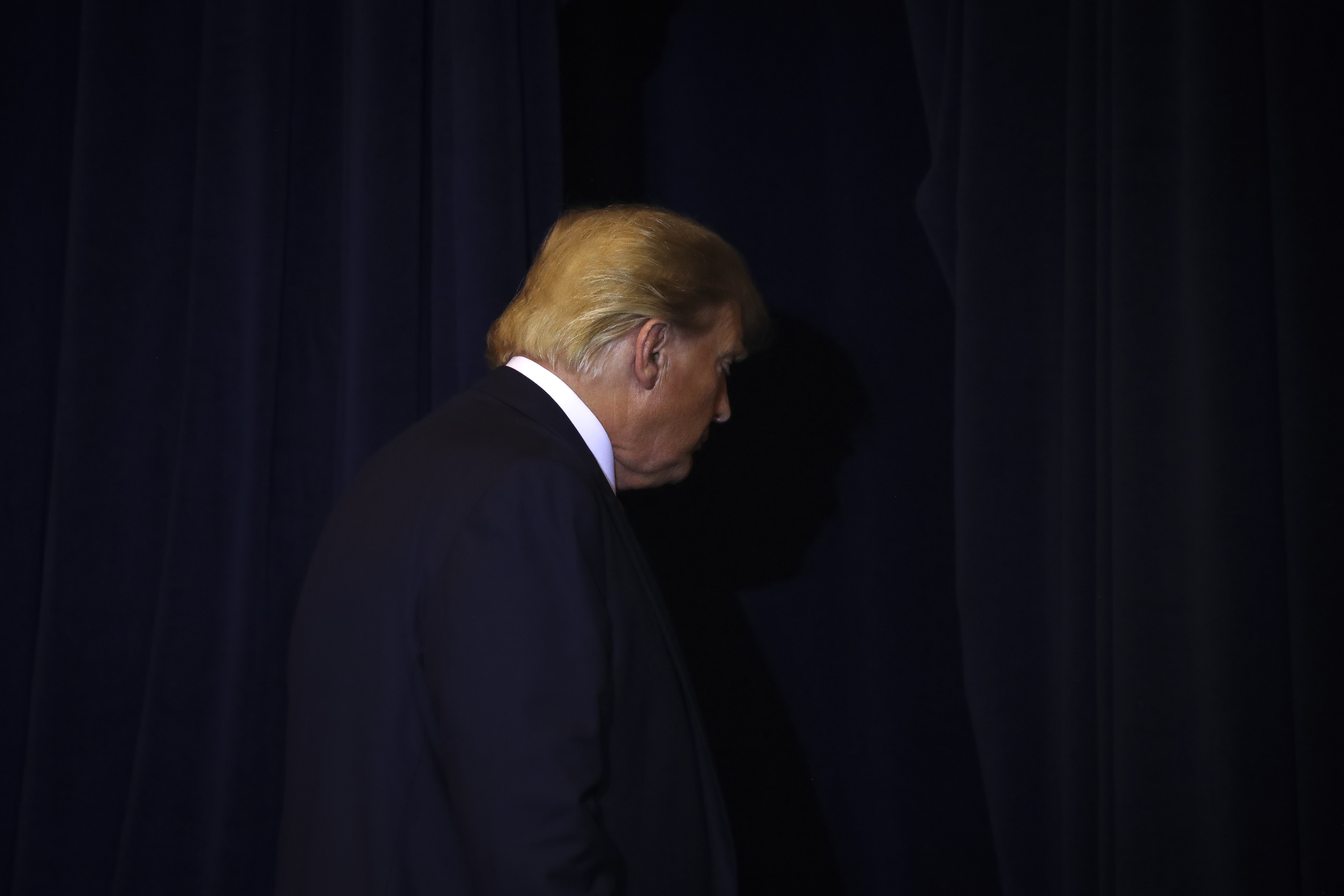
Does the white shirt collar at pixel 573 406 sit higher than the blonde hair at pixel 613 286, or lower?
lower

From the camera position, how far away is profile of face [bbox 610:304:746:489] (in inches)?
45.1

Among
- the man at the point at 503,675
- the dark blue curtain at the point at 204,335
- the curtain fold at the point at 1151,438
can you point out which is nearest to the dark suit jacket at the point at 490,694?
the man at the point at 503,675

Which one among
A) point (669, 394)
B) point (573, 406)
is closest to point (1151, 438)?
point (669, 394)

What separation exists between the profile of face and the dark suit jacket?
5.2 inches

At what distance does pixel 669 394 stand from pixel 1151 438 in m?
0.53

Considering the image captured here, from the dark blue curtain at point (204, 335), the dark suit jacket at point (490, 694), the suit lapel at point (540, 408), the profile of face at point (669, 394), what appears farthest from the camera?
the dark blue curtain at point (204, 335)

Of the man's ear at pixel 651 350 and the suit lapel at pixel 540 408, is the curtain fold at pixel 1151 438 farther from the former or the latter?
the suit lapel at pixel 540 408

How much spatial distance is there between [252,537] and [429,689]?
0.94 metres

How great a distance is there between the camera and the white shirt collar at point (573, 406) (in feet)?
3.67

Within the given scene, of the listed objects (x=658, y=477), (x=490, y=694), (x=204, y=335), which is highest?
(x=204, y=335)

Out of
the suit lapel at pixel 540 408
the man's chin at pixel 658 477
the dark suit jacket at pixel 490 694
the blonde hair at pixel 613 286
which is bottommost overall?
the dark suit jacket at pixel 490 694

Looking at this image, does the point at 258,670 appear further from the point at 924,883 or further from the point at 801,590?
the point at 924,883

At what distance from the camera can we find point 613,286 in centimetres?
113

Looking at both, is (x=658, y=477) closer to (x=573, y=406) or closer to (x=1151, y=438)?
(x=573, y=406)
